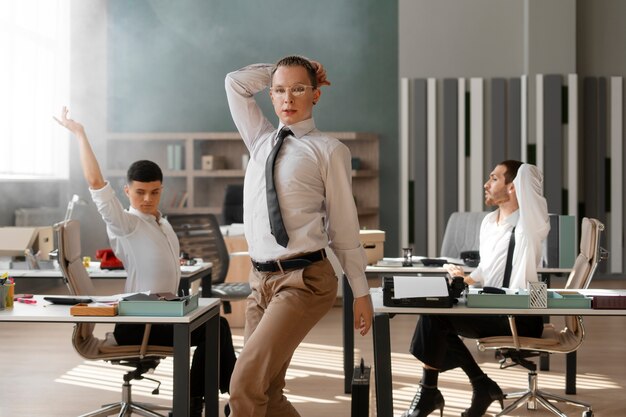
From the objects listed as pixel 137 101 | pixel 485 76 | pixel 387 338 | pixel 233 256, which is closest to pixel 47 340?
pixel 233 256

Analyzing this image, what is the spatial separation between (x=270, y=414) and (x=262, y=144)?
0.84 m

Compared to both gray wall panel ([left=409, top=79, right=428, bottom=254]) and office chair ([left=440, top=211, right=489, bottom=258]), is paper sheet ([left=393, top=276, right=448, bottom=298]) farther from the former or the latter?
gray wall panel ([left=409, top=79, right=428, bottom=254])

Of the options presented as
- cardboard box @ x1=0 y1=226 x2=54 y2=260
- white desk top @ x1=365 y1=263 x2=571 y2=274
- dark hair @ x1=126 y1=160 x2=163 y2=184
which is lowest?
white desk top @ x1=365 y1=263 x2=571 y2=274

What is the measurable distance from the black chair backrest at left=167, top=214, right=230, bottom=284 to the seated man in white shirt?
1.91m

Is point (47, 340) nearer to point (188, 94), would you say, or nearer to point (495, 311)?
point (495, 311)

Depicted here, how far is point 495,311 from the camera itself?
313cm

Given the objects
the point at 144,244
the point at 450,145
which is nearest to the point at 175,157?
the point at 450,145

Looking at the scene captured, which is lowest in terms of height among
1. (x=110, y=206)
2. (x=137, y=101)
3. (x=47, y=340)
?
(x=47, y=340)

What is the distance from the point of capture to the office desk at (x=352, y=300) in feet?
14.8

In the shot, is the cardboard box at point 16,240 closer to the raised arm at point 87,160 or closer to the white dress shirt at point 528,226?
the raised arm at point 87,160

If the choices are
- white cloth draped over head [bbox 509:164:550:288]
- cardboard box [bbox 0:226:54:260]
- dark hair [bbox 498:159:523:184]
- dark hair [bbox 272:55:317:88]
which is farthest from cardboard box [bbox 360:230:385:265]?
dark hair [bbox 272:55:317:88]

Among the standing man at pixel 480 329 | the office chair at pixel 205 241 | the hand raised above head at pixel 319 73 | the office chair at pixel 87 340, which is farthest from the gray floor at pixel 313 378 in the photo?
the hand raised above head at pixel 319 73

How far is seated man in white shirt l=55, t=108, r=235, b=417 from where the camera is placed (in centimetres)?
356

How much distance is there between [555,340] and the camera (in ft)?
12.2
